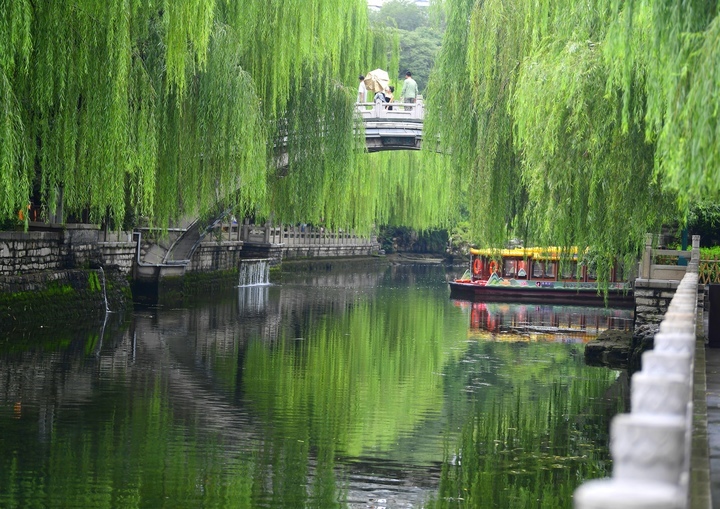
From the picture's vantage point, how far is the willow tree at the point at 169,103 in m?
11.4

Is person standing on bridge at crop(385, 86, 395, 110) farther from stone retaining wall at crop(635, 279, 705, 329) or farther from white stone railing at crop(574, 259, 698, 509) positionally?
white stone railing at crop(574, 259, 698, 509)

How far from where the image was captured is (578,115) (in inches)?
445

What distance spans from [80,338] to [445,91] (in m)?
7.41

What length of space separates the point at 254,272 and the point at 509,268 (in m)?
8.02

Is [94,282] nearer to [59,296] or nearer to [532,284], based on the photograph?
[59,296]

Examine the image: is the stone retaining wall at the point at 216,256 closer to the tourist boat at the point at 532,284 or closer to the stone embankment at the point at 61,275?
the stone embankment at the point at 61,275

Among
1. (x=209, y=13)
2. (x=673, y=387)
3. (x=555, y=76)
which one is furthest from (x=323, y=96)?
(x=673, y=387)

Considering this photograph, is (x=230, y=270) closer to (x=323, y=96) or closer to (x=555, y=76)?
(x=323, y=96)

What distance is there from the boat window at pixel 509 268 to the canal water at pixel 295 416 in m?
12.1

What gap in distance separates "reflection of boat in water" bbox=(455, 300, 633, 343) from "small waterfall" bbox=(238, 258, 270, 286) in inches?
288

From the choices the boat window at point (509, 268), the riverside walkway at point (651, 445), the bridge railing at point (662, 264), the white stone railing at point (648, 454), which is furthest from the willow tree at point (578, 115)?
the boat window at point (509, 268)

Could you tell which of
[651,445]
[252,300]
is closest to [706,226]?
[252,300]

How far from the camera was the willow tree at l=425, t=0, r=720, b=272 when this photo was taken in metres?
6.71

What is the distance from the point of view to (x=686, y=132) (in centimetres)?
643
